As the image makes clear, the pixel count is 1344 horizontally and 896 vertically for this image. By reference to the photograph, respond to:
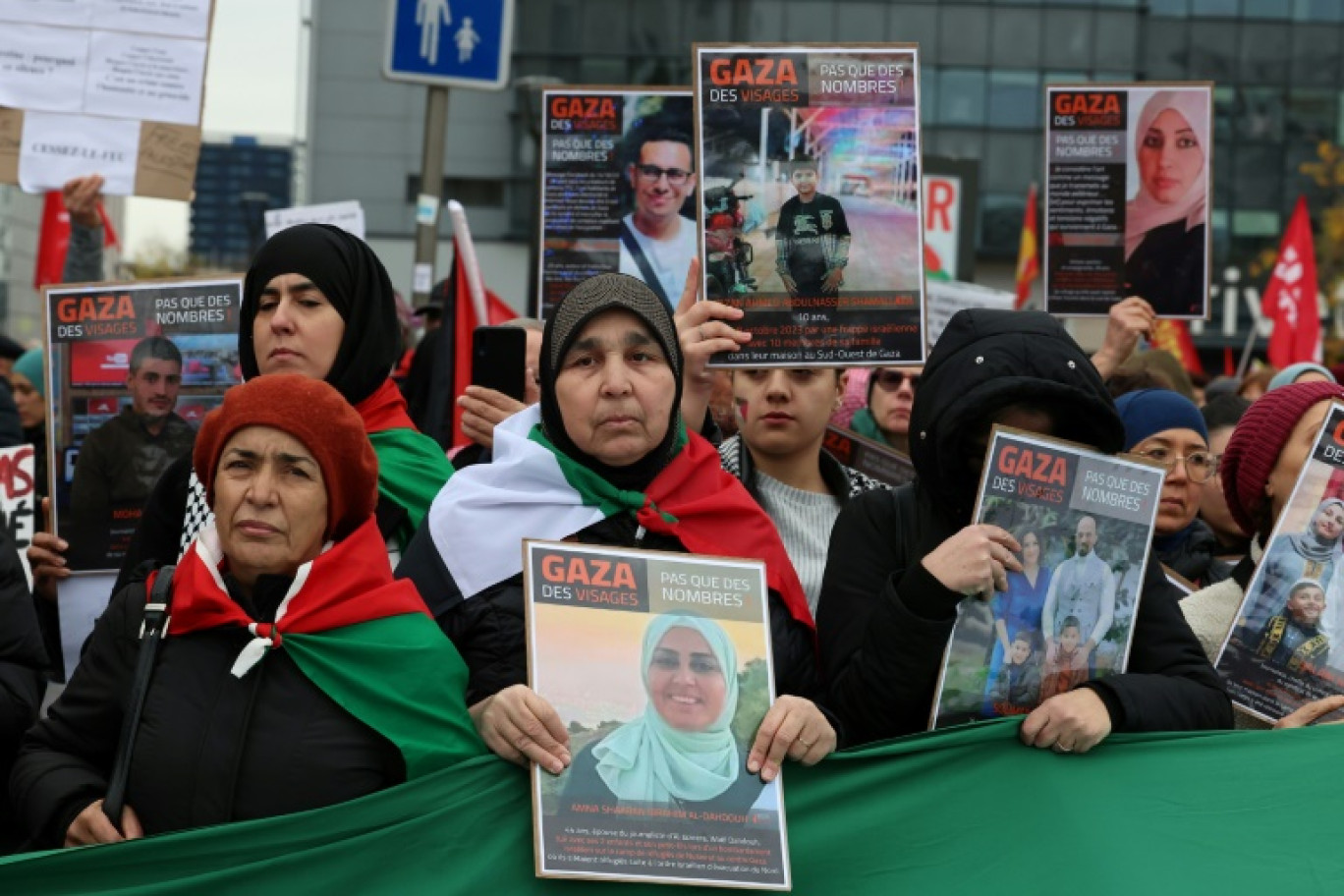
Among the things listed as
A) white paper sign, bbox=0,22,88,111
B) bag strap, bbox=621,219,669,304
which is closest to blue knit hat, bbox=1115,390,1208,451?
bag strap, bbox=621,219,669,304

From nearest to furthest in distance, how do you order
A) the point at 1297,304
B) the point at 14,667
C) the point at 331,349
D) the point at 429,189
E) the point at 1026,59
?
1. the point at 14,667
2. the point at 331,349
3. the point at 429,189
4. the point at 1297,304
5. the point at 1026,59

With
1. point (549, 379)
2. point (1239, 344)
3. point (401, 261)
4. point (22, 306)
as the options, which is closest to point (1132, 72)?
point (1239, 344)

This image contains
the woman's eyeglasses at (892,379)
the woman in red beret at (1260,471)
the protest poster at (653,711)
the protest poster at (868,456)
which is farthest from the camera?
the woman's eyeglasses at (892,379)

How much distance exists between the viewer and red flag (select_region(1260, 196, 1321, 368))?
41.4 ft

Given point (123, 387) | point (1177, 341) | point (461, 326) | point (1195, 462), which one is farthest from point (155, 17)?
point (1177, 341)

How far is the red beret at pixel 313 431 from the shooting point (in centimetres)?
363

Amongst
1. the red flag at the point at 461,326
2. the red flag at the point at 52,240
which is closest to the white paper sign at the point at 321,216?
the red flag at the point at 52,240

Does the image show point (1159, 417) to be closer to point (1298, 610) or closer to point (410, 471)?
point (1298, 610)

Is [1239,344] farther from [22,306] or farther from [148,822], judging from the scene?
[148,822]

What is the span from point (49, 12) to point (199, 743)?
4499mm

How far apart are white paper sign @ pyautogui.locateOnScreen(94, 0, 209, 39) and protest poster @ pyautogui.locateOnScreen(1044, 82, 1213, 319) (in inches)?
121

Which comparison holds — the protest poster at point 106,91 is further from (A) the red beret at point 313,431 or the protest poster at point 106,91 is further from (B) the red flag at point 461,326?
(A) the red beret at point 313,431

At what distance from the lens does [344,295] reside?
4.71 metres

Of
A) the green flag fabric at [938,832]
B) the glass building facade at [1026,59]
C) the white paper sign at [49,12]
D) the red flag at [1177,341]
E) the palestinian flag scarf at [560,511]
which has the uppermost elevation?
the glass building facade at [1026,59]
